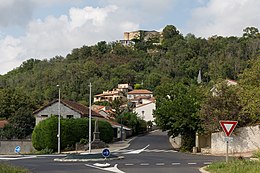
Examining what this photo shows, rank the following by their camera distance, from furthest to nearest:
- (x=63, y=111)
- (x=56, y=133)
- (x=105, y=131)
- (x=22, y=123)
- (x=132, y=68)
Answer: (x=132, y=68) → (x=22, y=123) → (x=63, y=111) → (x=105, y=131) → (x=56, y=133)

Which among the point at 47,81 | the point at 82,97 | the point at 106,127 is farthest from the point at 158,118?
the point at 47,81

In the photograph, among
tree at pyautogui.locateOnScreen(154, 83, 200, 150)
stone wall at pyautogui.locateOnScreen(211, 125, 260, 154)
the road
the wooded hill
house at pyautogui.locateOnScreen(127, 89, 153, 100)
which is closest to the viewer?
the road

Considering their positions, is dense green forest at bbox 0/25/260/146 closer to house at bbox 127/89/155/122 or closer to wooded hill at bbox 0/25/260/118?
wooded hill at bbox 0/25/260/118

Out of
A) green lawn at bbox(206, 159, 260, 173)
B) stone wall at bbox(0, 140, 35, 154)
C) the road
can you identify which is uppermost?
green lawn at bbox(206, 159, 260, 173)

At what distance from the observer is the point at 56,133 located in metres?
57.1

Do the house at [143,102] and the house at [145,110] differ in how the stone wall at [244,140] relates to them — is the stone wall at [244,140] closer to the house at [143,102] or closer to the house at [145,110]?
the house at [143,102]

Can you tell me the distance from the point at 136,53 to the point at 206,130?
14193 cm

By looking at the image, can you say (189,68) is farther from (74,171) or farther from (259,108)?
(74,171)

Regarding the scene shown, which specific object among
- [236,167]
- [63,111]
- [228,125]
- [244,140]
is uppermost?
[63,111]

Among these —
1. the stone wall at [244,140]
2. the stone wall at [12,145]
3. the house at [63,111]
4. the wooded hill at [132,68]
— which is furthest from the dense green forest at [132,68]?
the stone wall at [244,140]

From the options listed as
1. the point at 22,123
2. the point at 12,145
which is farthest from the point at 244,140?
the point at 22,123

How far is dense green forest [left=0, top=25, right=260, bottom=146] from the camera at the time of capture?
391 feet

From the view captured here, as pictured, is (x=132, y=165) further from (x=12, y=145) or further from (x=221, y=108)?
(x=12, y=145)

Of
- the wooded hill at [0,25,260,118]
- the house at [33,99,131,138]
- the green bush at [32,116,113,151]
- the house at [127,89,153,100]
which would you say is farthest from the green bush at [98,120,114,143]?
the house at [127,89,153,100]
